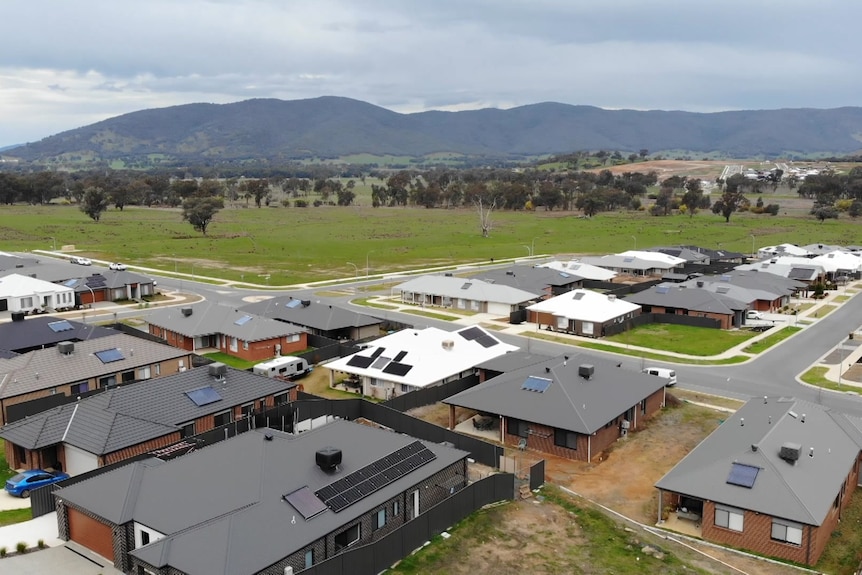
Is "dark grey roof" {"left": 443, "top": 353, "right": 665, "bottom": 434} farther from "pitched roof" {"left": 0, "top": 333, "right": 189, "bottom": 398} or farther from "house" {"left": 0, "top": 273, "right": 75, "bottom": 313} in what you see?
"house" {"left": 0, "top": 273, "right": 75, "bottom": 313}

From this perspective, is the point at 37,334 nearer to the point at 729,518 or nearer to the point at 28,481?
Result: the point at 28,481

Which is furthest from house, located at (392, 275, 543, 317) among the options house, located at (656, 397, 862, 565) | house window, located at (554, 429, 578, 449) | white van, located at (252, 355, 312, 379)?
house, located at (656, 397, 862, 565)

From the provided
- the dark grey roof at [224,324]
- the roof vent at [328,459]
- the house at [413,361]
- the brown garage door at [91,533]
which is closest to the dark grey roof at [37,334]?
the dark grey roof at [224,324]

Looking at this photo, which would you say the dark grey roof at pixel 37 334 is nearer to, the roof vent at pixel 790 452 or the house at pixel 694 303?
the roof vent at pixel 790 452

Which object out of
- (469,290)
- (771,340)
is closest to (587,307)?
(469,290)

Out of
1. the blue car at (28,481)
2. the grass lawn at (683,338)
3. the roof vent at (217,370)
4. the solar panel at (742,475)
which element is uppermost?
the roof vent at (217,370)

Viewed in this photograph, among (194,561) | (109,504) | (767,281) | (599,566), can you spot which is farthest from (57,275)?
(767,281)

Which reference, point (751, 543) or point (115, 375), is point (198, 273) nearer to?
point (115, 375)
